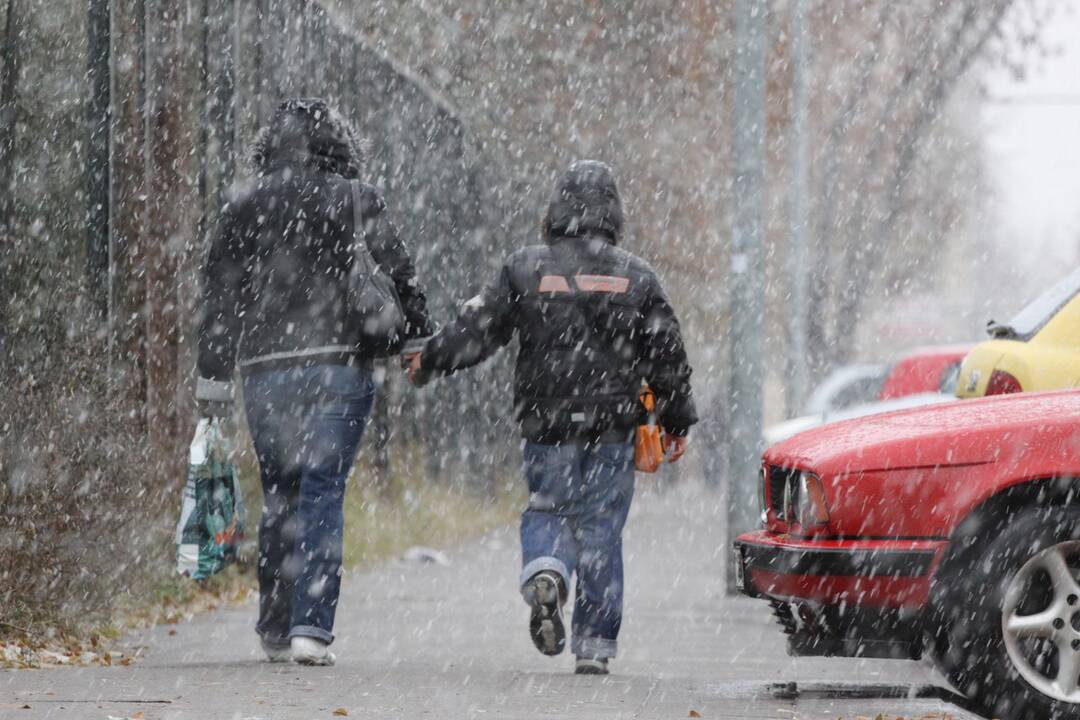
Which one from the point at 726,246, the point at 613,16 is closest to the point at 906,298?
the point at 726,246

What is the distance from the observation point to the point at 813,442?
261 inches

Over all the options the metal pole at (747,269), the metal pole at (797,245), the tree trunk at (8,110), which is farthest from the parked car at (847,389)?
the tree trunk at (8,110)

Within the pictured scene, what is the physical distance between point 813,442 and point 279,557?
1.98m

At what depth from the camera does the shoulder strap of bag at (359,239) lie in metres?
7.23

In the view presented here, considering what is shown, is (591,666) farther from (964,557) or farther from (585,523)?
(964,557)

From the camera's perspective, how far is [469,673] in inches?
281

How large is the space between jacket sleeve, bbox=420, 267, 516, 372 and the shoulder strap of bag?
41 cm

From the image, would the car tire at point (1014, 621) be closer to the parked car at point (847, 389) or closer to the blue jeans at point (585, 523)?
the blue jeans at point (585, 523)

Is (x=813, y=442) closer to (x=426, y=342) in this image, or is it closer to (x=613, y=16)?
(x=426, y=342)

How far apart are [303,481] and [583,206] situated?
1437 millimetres

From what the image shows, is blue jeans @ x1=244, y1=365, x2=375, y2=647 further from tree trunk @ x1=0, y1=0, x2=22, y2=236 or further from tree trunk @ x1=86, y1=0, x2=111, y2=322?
tree trunk @ x1=86, y1=0, x2=111, y2=322

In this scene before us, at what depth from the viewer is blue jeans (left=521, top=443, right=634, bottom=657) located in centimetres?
730

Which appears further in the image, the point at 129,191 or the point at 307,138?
the point at 129,191

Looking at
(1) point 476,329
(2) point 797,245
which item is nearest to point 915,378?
(2) point 797,245
